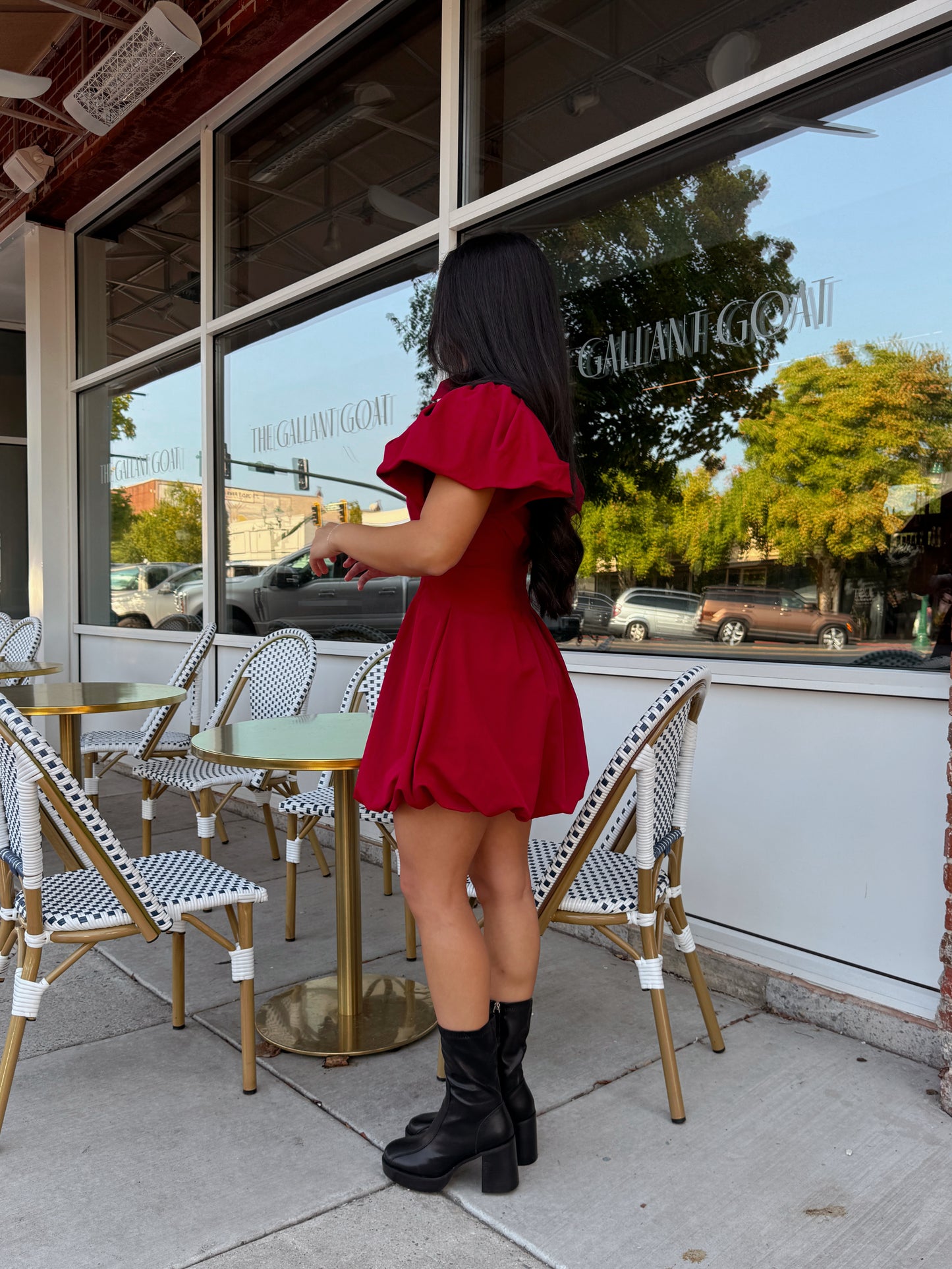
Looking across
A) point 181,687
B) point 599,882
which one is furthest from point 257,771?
point 599,882

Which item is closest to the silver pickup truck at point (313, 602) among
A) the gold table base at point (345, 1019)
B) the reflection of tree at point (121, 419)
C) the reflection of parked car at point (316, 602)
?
the reflection of parked car at point (316, 602)

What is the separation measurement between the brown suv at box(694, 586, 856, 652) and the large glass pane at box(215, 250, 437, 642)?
1526 millimetres

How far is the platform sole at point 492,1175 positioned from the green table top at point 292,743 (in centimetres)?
82

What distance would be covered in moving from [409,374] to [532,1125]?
123 inches

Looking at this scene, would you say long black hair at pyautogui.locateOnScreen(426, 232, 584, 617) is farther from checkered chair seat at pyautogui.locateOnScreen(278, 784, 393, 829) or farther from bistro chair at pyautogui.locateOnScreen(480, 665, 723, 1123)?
checkered chair seat at pyautogui.locateOnScreen(278, 784, 393, 829)

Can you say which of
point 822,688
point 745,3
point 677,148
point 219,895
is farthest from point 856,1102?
point 745,3

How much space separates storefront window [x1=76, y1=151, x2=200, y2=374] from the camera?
18.4 ft

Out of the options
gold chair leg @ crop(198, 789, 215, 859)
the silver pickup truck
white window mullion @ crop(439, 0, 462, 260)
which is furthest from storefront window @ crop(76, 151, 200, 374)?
gold chair leg @ crop(198, 789, 215, 859)

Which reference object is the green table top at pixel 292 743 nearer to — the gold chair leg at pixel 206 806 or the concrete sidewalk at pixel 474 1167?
the gold chair leg at pixel 206 806

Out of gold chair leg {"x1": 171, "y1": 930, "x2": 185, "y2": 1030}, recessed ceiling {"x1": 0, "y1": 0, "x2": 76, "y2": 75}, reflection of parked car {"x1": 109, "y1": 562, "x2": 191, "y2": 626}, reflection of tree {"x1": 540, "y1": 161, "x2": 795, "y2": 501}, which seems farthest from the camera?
reflection of parked car {"x1": 109, "y1": 562, "x2": 191, "y2": 626}

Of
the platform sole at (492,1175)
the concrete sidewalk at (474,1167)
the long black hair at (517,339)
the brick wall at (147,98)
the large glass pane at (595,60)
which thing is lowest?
the concrete sidewalk at (474,1167)

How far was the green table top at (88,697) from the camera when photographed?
127 inches

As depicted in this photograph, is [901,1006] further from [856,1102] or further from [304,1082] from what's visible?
[304,1082]

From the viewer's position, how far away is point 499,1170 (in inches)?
69.3
